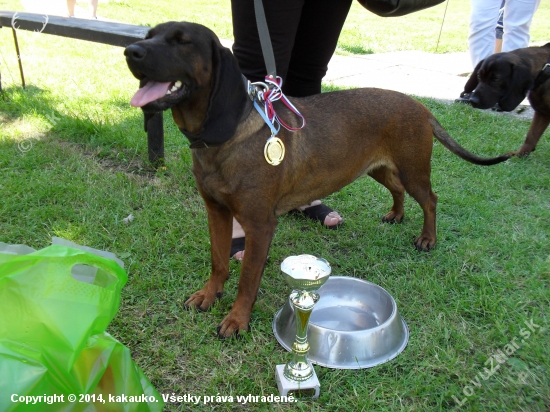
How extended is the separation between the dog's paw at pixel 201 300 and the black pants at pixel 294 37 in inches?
51.1

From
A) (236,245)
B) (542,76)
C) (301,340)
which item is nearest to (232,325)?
(301,340)

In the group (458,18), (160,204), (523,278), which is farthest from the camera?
(458,18)

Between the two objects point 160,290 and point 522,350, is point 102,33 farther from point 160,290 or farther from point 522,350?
point 522,350

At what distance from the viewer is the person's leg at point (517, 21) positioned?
6232 millimetres

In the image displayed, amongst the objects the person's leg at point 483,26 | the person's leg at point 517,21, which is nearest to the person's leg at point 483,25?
the person's leg at point 483,26

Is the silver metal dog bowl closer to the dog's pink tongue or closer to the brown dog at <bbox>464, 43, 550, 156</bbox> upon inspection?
the dog's pink tongue

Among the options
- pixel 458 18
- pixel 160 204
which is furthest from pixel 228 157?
pixel 458 18

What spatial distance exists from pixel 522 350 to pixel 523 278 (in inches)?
28.6

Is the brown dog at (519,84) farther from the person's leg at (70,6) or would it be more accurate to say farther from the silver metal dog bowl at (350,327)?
the person's leg at (70,6)

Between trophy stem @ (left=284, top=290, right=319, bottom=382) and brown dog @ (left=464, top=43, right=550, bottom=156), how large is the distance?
3.55 metres

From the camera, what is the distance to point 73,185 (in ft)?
12.4

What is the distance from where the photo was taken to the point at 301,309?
1998 millimetres

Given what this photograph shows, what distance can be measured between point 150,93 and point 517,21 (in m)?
5.87

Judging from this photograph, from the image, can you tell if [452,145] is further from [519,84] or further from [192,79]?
[192,79]
